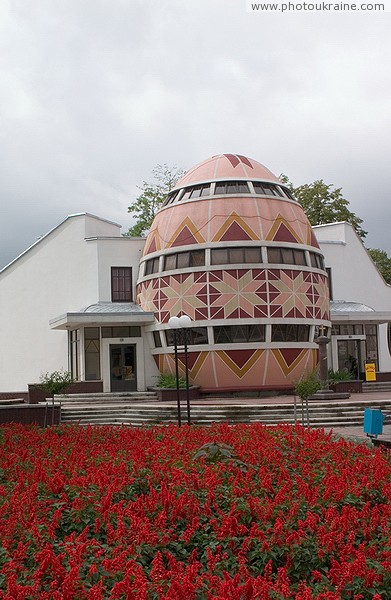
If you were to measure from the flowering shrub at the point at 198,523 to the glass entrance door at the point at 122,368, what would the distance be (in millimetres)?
20620

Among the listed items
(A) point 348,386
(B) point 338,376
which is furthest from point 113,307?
(A) point 348,386

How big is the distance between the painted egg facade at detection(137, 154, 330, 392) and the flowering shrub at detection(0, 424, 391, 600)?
57.8 ft

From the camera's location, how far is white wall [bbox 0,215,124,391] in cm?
3441

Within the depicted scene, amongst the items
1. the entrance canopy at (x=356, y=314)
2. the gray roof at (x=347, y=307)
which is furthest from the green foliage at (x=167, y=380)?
the gray roof at (x=347, y=307)

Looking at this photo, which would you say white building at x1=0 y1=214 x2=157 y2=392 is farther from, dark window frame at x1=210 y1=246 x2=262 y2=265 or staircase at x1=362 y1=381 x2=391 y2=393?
staircase at x1=362 y1=381 x2=391 y2=393

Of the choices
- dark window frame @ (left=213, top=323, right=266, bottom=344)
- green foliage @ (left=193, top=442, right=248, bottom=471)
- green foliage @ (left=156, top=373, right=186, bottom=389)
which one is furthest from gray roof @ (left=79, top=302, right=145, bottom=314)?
green foliage @ (left=193, top=442, right=248, bottom=471)

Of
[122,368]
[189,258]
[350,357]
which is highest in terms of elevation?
[189,258]

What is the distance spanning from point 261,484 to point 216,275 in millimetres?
20871

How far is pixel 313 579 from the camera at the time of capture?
223 inches

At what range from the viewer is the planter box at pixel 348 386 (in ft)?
99.2

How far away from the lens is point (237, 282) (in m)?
28.8

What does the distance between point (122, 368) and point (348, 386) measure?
33.7ft

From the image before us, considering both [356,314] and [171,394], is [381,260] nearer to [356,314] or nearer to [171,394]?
[356,314]

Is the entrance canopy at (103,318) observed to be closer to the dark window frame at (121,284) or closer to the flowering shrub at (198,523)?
the dark window frame at (121,284)
